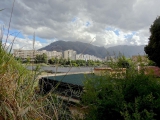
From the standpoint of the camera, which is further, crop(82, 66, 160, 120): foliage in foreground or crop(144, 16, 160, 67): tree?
crop(144, 16, 160, 67): tree

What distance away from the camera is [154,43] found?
13.2 metres

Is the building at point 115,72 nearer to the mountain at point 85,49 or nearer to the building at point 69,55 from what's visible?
the mountain at point 85,49

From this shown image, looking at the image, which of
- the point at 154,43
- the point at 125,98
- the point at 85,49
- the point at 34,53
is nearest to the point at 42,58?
the point at 34,53

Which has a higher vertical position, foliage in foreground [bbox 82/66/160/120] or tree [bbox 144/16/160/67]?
tree [bbox 144/16/160/67]

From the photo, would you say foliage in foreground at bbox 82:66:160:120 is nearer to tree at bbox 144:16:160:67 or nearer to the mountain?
the mountain

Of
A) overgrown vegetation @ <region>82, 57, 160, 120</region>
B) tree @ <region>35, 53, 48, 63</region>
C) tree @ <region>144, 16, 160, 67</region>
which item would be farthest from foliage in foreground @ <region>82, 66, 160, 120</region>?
tree @ <region>144, 16, 160, 67</region>

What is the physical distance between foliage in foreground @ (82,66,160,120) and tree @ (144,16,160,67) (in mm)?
12587

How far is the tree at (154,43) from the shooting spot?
42.4 feet

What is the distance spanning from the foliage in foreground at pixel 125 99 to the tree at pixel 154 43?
1259 centimetres

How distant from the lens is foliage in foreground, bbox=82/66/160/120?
38.0 inches

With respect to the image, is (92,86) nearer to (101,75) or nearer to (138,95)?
(101,75)

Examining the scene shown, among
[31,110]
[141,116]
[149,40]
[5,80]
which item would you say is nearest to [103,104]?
[141,116]

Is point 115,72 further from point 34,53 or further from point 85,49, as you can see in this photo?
point 34,53

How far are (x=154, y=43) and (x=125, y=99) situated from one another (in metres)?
13.3
